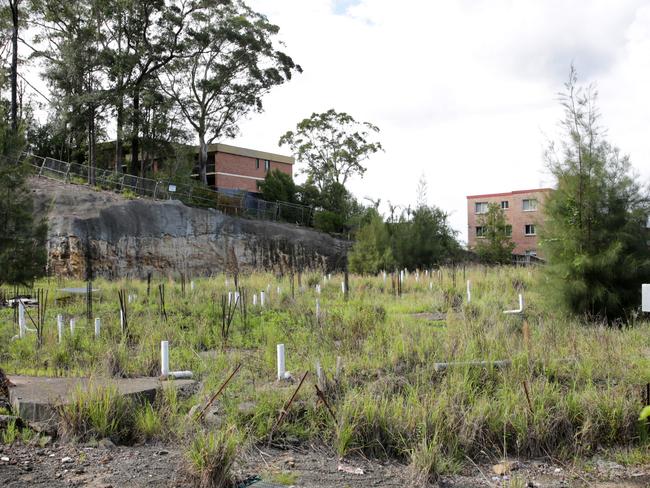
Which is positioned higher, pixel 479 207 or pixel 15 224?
pixel 479 207

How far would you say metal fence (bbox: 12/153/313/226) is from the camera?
2950 cm

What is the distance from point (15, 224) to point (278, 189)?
95.6ft

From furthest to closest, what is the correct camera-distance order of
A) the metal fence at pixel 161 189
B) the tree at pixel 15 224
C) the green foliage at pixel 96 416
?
the metal fence at pixel 161 189, the tree at pixel 15 224, the green foliage at pixel 96 416

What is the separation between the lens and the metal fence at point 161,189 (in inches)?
1161

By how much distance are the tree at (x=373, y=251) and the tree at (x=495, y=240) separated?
20.0 meters

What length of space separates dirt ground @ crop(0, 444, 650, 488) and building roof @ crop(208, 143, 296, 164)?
4652cm

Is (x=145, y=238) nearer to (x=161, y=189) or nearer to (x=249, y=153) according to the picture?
(x=161, y=189)

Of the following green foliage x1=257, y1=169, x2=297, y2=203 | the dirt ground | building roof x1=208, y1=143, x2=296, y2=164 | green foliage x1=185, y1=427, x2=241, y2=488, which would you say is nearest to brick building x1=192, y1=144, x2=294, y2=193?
building roof x1=208, y1=143, x2=296, y2=164

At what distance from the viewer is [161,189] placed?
104ft

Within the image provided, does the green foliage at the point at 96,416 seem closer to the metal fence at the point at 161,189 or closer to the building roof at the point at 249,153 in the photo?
the metal fence at the point at 161,189

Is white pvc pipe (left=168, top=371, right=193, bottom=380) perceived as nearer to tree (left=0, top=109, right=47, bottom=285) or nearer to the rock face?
tree (left=0, top=109, right=47, bottom=285)

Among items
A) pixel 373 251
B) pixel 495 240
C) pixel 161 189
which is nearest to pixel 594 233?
pixel 373 251

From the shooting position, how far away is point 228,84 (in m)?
40.0

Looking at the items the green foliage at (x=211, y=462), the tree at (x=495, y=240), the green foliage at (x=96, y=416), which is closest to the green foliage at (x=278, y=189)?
the tree at (x=495, y=240)
